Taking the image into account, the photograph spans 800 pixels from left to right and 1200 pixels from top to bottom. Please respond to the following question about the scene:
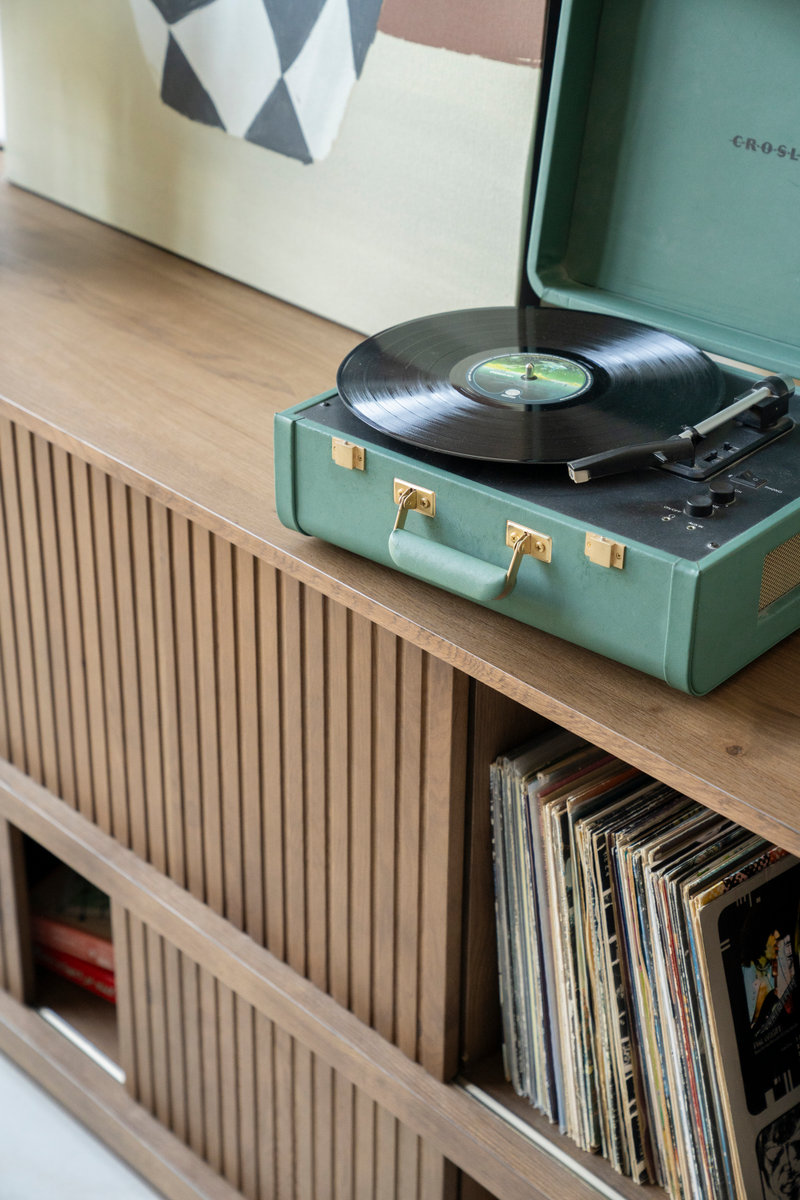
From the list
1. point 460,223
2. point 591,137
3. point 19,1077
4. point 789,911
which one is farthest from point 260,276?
point 19,1077

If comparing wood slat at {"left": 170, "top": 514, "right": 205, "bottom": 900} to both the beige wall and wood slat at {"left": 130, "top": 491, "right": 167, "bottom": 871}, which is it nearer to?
wood slat at {"left": 130, "top": 491, "right": 167, "bottom": 871}

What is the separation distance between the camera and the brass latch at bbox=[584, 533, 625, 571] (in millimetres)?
732

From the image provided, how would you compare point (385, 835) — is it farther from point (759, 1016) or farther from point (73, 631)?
point (73, 631)

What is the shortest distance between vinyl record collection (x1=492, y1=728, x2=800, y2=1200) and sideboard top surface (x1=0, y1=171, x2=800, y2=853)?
150 mm

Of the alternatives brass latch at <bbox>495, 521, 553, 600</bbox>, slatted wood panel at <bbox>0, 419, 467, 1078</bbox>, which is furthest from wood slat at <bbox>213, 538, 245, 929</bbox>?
brass latch at <bbox>495, 521, 553, 600</bbox>

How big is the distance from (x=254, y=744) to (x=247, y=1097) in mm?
453

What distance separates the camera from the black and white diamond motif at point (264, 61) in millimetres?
1191

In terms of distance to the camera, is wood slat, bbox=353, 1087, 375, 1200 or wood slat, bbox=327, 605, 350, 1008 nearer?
wood slat, bbox=327, 605, 350, 1008

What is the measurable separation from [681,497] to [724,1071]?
1.33 ft

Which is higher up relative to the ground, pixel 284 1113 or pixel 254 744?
pixel 254 744

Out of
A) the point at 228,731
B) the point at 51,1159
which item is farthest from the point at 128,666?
the point at 51,1159

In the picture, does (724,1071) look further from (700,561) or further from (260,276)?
(260,276)

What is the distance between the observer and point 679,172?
995 millimetres

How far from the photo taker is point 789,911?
0.90 m
